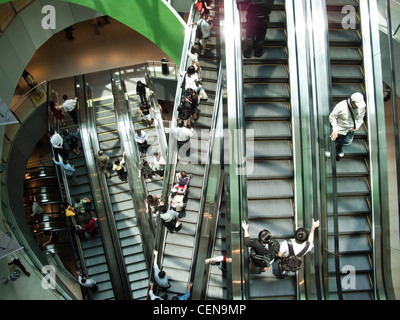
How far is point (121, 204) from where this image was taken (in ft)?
38.3

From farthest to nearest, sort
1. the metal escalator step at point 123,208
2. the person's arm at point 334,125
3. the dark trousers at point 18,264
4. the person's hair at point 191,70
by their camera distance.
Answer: the metal escalator step at point 123,208
the dark trousers at point 18,264
the person's hair at point 191,70
the person's arm at point 334,125

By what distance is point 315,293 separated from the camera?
609 cm

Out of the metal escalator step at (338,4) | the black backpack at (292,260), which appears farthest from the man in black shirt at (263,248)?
the metal escalator step at (338,4)

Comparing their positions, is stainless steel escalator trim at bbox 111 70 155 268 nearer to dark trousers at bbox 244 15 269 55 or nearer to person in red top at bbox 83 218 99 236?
person in red top at bbox 83 218 99 236

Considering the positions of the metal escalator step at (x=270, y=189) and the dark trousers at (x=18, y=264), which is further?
the dark trousers at (x=18, y=264)

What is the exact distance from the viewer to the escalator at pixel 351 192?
20.2 ft

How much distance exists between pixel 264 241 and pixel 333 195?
1.60 metres

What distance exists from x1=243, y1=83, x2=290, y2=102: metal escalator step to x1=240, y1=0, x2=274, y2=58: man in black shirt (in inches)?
31.1

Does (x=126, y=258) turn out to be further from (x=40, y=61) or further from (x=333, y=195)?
(x=40, y=61)

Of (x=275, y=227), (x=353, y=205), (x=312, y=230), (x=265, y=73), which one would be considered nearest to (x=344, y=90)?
(x=265, y=73)

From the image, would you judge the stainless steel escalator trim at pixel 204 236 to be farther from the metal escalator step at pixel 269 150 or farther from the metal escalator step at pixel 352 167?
the metal escalator step at pixel 352 167

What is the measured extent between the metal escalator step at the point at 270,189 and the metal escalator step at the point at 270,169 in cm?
12

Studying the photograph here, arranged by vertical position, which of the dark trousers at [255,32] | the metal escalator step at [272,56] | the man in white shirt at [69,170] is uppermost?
the dark trousers at [255,32]

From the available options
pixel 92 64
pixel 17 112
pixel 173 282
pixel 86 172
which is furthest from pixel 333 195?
pixel 92 64
